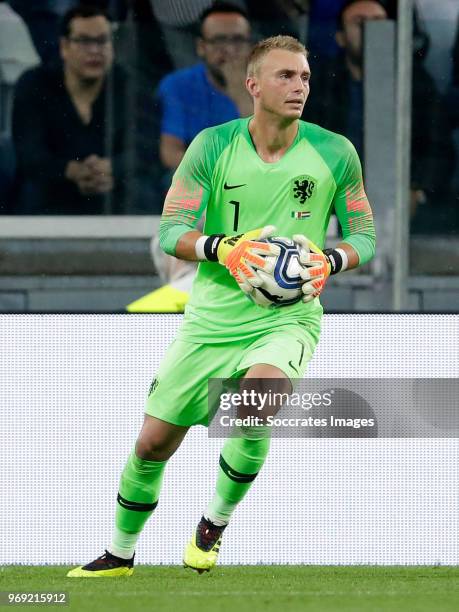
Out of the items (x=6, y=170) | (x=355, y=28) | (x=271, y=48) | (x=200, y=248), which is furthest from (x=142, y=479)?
(x=355, y=28)

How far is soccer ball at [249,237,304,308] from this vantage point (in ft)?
18.3

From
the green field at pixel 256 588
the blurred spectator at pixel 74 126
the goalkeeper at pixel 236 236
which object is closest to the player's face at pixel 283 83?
the goalkeeper at pixel 236 236

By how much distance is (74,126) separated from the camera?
26.2ft

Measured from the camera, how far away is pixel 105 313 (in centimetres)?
640

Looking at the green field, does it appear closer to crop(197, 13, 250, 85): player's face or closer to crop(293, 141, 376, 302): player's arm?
crop(293, 141, 376, 302): player's arm

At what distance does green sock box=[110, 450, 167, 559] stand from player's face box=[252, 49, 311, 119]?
4.89 feet

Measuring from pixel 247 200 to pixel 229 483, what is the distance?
1140 mm

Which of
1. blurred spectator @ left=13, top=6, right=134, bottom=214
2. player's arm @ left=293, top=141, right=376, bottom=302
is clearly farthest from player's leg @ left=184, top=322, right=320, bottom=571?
blurred spectator @ left=13, top=6, right=134, bottom=214

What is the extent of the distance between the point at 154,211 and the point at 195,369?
2.12 meters

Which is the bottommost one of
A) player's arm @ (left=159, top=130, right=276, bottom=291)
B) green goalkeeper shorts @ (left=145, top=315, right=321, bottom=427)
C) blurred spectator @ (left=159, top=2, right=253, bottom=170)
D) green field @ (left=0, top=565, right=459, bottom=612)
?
green field @ (left=0, top=565, right=459, bottom=612)

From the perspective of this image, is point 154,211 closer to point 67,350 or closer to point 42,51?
point 42,51

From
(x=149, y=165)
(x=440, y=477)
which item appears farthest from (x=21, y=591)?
(x=149, y=165)

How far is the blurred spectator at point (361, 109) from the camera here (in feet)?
25.9

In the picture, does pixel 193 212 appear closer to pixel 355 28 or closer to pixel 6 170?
pixel 6 170
